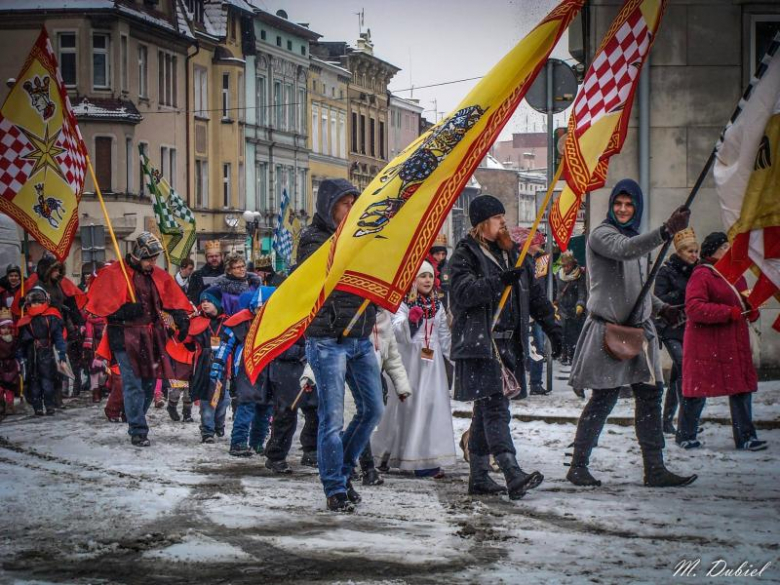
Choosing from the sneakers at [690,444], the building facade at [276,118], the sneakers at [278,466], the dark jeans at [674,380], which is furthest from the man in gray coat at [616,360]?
the building facade at [276,118]

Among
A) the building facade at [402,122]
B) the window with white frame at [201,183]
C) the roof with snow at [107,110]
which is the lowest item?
the window with white frame at [201,183]

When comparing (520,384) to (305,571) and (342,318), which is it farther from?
(305,571)

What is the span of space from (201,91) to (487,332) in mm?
52765

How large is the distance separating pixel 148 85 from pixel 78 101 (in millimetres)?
3762

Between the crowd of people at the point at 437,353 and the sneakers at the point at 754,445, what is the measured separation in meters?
0.01

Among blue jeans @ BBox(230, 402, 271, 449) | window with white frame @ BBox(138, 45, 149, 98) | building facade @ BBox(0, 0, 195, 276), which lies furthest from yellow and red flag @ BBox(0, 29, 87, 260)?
window with white frame @ BBox(138, 45, 149, 98)

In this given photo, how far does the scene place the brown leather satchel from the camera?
9.45 m

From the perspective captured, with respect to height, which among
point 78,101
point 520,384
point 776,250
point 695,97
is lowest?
point 520,384

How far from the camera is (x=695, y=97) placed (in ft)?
54.6

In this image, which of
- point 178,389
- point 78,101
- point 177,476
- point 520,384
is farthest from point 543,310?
point 78,101

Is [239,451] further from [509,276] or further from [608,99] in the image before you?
[608,99]

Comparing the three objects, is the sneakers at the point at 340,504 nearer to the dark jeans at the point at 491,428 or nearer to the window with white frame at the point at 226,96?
the dark jeans at the point at 491,428

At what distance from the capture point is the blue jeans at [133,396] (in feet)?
42.1

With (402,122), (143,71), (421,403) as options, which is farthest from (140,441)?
(402,122)
